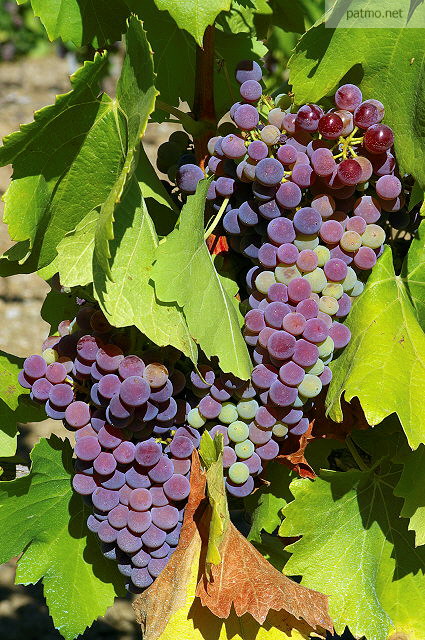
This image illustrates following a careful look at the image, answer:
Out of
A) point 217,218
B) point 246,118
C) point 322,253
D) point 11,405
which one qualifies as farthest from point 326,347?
point 11,405

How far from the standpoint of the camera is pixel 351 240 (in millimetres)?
1133

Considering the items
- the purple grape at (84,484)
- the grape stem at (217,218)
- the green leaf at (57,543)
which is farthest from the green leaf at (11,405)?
the grape stem at (217,218)

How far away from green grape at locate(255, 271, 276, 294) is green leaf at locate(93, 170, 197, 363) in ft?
0.42

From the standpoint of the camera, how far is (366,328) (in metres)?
1.14

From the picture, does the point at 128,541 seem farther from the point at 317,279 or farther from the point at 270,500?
the point at 317,279

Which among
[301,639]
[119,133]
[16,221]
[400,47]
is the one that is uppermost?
A: [400,47]

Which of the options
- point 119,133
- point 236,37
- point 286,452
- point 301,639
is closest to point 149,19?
point 236,37

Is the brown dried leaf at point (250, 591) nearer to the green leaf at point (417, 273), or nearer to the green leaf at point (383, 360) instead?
the green leaf at point (383, 360)

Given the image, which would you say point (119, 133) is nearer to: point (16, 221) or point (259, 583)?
point (16, 221)

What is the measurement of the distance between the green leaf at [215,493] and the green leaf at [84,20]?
2.37 feet

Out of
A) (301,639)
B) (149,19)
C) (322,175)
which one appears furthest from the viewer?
(149,19)

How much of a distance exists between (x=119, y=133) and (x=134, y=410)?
0.40 metres

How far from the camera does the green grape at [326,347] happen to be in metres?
1.12

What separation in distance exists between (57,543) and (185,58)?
0.90 m
